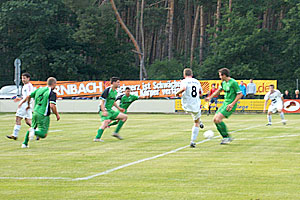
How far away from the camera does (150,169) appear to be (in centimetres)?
1062

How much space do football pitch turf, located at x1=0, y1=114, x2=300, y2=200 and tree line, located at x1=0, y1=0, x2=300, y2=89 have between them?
117 feet

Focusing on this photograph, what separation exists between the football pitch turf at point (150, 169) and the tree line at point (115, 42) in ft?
117

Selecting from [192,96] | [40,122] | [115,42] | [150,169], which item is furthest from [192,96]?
[115,42]

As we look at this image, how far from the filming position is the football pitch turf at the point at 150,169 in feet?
26.9

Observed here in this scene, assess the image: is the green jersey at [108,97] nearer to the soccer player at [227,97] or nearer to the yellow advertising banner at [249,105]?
the soccer player at [227,97]

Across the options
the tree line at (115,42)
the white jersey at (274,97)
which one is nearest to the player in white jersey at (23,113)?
the white jersey at (274,97)

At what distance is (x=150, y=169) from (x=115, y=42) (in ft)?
180

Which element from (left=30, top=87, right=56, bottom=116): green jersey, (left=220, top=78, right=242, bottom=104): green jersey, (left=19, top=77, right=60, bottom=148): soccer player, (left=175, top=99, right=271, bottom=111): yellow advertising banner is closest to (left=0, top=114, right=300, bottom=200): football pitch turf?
(left=19, top=77, right=60, bottom=148): soccer player

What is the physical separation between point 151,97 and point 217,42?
17.6 meters

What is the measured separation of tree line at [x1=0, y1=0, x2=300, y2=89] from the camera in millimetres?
54094

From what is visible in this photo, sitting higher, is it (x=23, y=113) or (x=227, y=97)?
(x=227, y=97)

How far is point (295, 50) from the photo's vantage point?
173 feet

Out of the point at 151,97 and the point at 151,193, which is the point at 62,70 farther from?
the point at 151,193

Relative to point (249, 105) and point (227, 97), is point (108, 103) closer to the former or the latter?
point (227, 97)
